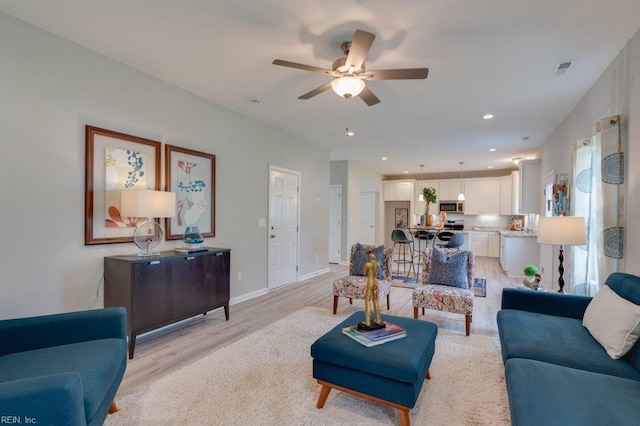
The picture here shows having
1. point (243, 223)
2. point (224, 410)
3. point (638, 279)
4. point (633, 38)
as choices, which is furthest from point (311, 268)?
point (633, 38)

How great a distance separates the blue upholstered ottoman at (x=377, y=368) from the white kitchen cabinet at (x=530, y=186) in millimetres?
5731

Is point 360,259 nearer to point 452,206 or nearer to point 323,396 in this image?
point 323,396

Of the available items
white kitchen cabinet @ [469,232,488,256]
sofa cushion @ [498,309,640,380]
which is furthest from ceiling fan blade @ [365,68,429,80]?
white kitchen cabinet @ [469,232,488,256]

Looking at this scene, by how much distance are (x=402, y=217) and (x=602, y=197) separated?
767 centimetres

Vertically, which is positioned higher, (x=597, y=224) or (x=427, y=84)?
(x=427, y=84)

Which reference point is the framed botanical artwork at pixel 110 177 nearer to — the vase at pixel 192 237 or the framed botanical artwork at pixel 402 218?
the vase at pixel 192 237

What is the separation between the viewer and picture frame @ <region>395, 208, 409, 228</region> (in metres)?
10.4

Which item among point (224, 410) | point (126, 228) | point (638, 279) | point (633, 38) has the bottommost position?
point (224, 410)

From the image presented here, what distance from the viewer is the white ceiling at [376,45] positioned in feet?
7.17

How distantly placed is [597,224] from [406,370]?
258cm

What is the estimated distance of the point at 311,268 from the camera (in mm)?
6305

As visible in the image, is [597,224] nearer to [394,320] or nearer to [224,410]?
[394,320]

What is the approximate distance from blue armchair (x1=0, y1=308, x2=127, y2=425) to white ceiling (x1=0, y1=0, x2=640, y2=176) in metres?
2.17

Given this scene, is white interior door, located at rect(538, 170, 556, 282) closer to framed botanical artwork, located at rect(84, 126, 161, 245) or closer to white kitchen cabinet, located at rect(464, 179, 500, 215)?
white kitchen cabinet, located at rect(464, 179, 500, 215)
